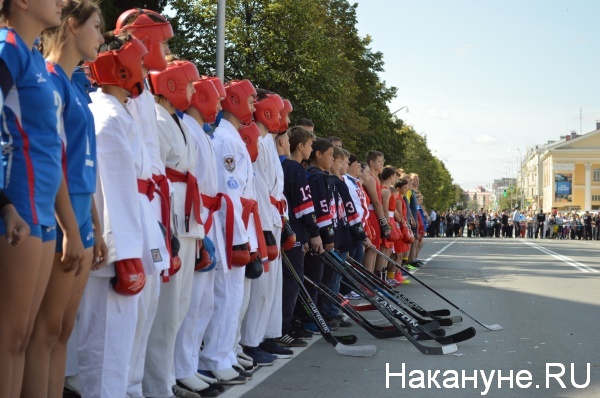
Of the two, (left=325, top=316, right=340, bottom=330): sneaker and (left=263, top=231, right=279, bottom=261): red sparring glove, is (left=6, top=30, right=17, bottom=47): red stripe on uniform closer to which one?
(left=263, top=231, right=279, bottom=261): red sparring glove

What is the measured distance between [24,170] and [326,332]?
5.36 m

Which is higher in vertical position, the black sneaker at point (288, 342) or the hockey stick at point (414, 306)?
the hockey stick at point (414, 306)

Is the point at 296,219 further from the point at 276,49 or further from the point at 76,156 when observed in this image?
the point at 276,49

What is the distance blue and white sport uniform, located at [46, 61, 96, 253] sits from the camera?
15.4 feet

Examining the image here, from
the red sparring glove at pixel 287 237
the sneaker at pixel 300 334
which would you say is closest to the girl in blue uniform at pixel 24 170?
the red sparring glove at pixel 287 237

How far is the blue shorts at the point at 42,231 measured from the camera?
4.04 metres

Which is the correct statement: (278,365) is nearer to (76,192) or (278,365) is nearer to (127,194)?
(127,194)

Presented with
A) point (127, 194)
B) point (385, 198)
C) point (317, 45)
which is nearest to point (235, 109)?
point (127, 194)

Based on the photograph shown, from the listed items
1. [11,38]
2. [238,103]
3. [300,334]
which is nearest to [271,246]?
[238,103]

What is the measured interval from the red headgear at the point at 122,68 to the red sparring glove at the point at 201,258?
4.68ft

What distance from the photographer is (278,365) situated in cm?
828

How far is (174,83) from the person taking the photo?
22.1ft

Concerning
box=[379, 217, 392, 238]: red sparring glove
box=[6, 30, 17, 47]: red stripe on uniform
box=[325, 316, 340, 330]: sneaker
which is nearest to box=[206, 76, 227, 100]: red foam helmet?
box=[6, 30, 17, 47]: red stripe on uniform

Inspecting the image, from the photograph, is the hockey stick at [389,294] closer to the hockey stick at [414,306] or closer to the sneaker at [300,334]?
the hockey stick at [414,306]
